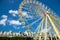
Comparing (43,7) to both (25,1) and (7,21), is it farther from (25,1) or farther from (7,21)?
(7,21)

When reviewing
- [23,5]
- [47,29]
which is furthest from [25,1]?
[47,29]

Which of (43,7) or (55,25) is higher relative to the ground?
(43,7)

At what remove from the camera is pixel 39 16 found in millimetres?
5492

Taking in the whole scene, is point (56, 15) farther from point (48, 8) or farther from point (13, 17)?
point (13, 17)

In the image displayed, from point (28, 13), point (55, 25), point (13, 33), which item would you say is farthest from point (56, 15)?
point (13, 33)

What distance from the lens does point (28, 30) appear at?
5316 millimetres

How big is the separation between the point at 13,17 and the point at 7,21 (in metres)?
0.15

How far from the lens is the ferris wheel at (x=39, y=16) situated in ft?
17.4

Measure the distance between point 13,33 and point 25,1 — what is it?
704 mm

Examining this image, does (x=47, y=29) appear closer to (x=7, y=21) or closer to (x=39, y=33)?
(x=39, y=33)

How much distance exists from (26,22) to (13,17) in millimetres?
298

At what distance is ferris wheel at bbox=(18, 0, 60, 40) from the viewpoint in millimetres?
5316

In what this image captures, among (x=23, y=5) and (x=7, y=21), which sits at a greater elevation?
(x=23, y=5)

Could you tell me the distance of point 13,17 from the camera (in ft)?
17.2
